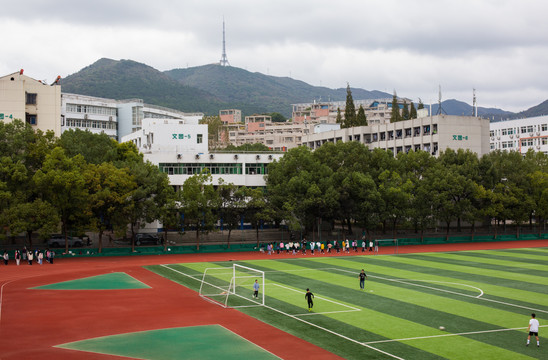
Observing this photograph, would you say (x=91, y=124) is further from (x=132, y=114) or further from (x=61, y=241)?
(x=61, y=241)

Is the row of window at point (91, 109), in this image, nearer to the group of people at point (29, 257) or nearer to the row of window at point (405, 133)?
the row of window at point (405, 133)

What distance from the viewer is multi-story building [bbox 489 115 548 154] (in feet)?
499

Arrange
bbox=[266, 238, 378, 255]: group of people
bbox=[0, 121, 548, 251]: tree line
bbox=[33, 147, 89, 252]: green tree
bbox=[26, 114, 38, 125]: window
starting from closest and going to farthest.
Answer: bbox=[33, 147, 89, 252]: green tree < bbox=[0, 121, 548, 251]: tree line < bbox=[266, 238, 378, 255]: group of people < bbox=[26, 114, 38, 125]: window

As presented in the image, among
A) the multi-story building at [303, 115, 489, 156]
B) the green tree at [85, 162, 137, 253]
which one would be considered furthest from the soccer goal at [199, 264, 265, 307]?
the multi-story building at [303, 115, 489, 156]

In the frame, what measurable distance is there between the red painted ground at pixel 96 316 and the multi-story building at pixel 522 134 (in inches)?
4951

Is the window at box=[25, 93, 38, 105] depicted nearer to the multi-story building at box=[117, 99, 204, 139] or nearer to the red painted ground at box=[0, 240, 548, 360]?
the red painted ground at box=[0, 240, 548, 360]

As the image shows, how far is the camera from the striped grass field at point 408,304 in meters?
28.2

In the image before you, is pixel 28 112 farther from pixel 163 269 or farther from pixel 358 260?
pixel 358 260

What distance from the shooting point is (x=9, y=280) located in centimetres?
5141

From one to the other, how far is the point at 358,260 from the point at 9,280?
3707 centimetres

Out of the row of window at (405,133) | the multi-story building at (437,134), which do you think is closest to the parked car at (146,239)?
the multi-story building at (437,134)

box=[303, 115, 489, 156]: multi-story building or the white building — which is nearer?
the white building

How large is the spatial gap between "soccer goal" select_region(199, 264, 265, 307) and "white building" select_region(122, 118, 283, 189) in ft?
130

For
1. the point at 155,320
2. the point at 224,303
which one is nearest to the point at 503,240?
the point at 224,303
